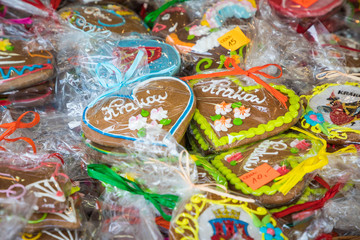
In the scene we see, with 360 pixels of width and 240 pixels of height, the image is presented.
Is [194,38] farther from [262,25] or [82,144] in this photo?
[82,144]

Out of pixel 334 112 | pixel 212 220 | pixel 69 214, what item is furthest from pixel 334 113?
pixel 69 214

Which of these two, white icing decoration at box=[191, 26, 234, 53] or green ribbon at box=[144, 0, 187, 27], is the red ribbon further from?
green ribbon at box=[144, 0, 187, 27]

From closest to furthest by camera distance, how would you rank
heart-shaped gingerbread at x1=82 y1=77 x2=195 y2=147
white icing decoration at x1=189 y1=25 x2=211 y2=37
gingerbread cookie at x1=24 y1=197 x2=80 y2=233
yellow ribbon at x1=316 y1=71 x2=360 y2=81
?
1. gingerbread cookie at x1=24 y1=197 x2=80 y2=233
2. heart-shaped gingerbread at x1=82 y1=77 x2=195 y2=147
3. yellow ribbon at x1=316 y1=71 x2=360 y2=81
4. white icing decoration at x1=189 y1=25 x2=211 y2=37

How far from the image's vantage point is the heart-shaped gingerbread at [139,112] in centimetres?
152

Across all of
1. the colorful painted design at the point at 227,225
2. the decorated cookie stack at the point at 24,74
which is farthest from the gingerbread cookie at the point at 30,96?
the colorful painted design at the point at 227,225

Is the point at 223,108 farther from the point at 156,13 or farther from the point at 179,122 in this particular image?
the point at 156,13

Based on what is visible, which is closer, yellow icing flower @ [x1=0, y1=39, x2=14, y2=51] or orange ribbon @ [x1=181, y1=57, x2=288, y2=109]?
orange ribbon @ [x1=181, y1=57, x2=288, y2=109]

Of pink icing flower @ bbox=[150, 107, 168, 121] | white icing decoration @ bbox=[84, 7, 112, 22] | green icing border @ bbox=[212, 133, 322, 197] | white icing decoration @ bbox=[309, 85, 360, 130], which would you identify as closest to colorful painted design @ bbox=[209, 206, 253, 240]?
green icing border @ bbox=[212, 133, 322, 197]

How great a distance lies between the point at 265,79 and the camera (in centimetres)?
188

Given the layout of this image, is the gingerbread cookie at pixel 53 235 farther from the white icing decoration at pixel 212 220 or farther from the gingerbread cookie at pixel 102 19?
the gingerbread cookie at pixel 102 19

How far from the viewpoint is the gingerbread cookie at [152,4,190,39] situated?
2.23 meters

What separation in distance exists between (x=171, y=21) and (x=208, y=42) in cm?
33

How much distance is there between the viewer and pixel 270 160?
1.53 metres

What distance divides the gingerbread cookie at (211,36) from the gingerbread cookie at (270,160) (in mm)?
572
